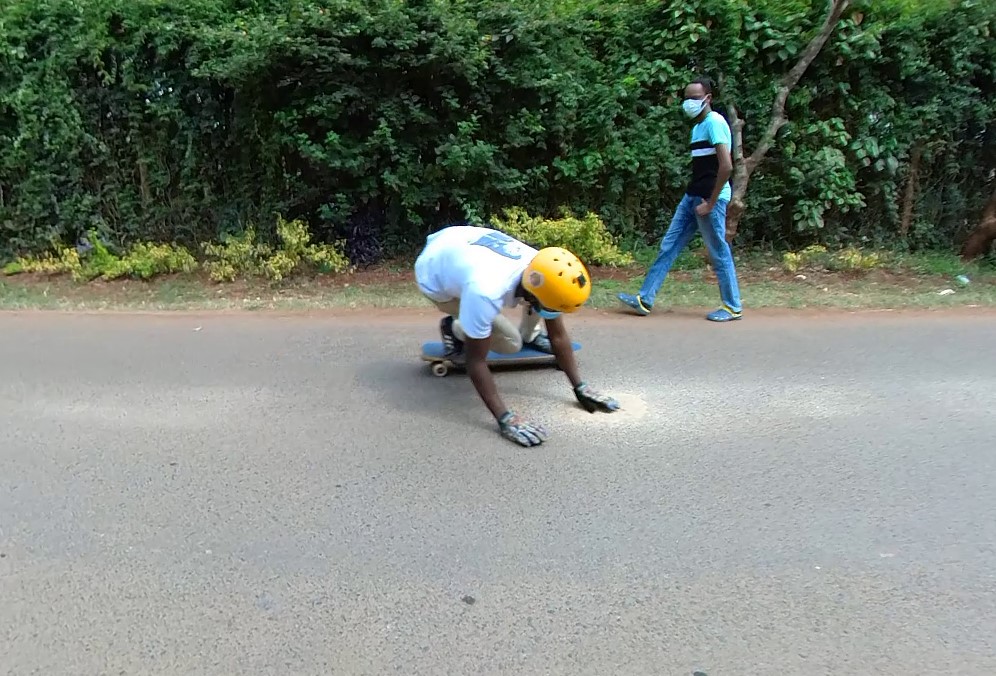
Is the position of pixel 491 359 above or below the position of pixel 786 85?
below

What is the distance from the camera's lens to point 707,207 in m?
6.18

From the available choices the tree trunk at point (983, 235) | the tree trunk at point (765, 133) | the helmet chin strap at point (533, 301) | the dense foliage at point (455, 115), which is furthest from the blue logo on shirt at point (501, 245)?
the tree trunk at point (983, 235)

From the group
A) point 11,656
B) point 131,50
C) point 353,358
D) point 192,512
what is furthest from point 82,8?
point 11,656

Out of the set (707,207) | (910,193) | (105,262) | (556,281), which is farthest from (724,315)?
(105,262)

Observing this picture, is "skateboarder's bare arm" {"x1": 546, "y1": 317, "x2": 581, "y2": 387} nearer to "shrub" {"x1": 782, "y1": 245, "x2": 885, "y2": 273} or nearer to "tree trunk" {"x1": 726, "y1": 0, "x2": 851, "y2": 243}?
"tree trunk" {"x1": 726, "y1": 0, "x2": 851, "y2": 243}

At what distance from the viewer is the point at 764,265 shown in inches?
341

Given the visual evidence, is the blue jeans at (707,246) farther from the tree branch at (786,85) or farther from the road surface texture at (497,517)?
the tree branch at (786,85)

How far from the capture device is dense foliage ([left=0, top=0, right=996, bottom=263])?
7785mm

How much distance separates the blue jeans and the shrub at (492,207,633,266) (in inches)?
64.8

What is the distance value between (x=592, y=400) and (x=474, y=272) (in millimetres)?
1044

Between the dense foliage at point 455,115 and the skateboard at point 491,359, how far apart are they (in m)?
3.30

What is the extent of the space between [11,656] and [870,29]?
942 cm

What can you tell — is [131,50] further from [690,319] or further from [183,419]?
[690,319]

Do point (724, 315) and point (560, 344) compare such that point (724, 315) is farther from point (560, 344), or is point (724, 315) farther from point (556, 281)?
point (556, 281)
